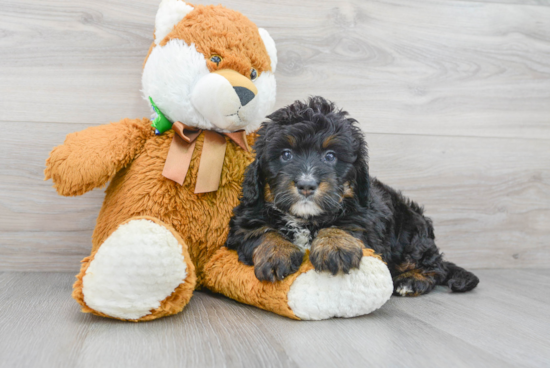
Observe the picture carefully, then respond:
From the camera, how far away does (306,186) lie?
161 cm

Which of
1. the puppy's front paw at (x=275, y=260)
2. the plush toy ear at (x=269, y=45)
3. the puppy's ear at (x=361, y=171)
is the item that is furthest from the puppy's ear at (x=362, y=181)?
the plush toy ear at (x=269, y=45)

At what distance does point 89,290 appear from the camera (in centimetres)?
151

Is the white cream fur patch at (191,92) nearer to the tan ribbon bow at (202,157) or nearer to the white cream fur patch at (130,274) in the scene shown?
the tan ribbon bow at (202,157)

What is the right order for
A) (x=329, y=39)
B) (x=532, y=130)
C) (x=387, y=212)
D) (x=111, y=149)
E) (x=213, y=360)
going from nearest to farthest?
(x=213, y=360) → (x=111, y=149) → (x=387, y=212) → (x=329, y=39) → (x=532, y=130)

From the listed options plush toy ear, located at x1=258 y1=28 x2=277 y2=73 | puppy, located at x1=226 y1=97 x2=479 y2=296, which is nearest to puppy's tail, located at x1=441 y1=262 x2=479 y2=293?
puppy, located at x1=226 y1=97 x2=479 y2=296

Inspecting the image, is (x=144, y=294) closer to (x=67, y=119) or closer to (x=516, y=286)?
(x=67, y=119)

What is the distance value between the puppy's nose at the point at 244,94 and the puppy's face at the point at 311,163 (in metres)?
0.16

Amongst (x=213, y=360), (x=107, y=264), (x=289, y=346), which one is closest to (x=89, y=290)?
(x=107, y=264)

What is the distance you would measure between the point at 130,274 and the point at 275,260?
0.51m

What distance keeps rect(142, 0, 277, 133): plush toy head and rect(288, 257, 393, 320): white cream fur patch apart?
0.76 metres

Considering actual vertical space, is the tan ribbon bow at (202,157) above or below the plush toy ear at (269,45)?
below

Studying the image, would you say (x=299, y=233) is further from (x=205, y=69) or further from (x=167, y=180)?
(x=205, y=69)

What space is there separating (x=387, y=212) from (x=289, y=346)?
2.92 feet

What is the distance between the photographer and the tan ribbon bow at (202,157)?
1883 mm
